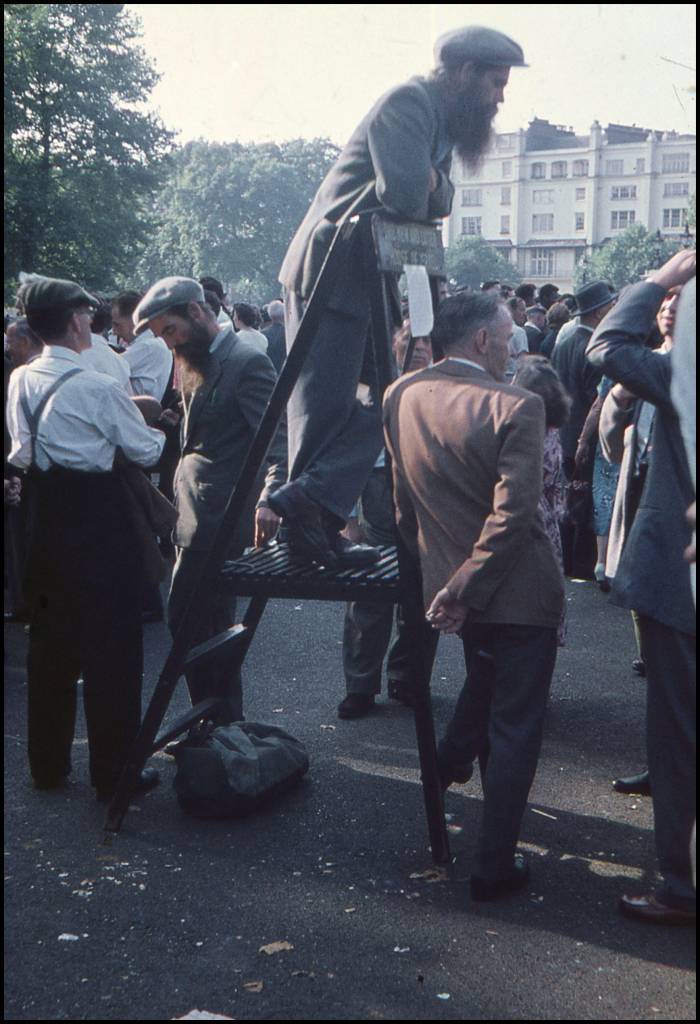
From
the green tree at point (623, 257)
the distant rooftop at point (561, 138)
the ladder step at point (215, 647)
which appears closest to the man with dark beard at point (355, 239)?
the ladder step at point (215, 647)

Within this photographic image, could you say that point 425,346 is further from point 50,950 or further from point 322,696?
point 50,950

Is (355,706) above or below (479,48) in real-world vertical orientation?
below

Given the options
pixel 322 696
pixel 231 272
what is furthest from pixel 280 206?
pixel 322 696

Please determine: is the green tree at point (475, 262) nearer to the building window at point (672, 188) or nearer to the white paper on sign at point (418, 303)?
the building window at point (672, 188)

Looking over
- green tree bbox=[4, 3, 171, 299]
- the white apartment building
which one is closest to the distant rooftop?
the white apartment building

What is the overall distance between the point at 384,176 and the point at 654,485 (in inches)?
52.3

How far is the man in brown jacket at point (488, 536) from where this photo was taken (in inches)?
→ 151

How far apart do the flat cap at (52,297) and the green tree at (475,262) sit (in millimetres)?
92466

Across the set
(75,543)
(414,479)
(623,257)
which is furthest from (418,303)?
(623,257)

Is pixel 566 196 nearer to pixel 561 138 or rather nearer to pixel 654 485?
pixel 561 138

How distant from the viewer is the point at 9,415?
497 centimetres

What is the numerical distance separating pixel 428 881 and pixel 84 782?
177cm

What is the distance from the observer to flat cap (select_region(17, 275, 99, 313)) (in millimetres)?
4875

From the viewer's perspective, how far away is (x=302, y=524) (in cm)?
436
